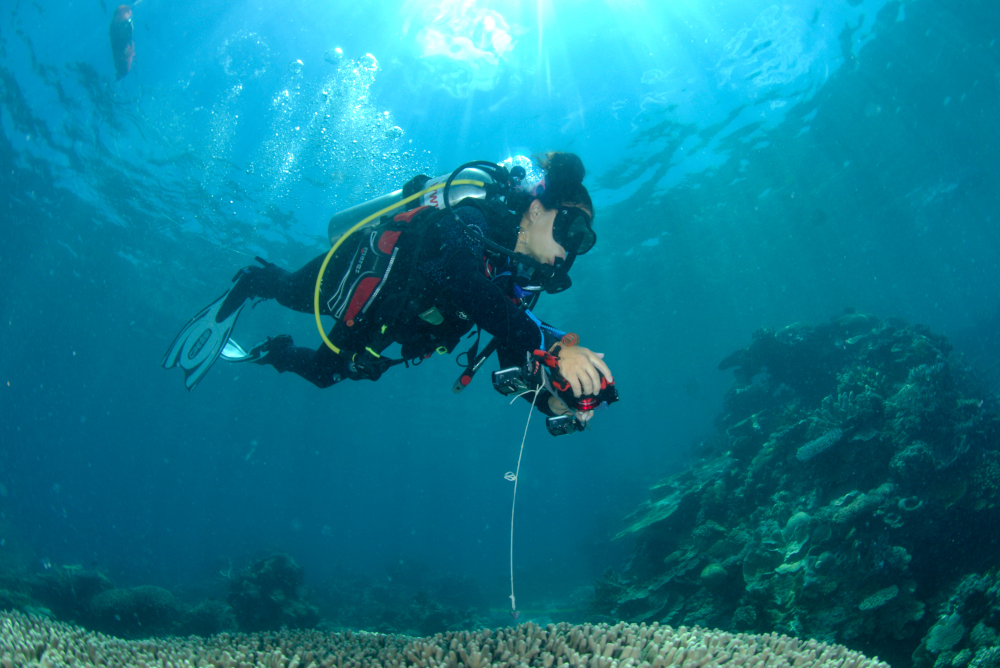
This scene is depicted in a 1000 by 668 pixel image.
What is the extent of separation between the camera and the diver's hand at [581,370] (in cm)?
241

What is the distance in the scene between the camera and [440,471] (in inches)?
4683

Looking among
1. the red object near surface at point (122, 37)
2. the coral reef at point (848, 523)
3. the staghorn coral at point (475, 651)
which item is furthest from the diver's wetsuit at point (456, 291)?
the red object near surface at point (122, 37)

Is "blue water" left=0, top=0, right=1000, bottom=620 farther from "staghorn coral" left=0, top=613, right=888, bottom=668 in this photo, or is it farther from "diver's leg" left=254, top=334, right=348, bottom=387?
"staghorn coral" left=0, top=613, right=888, bottom=668

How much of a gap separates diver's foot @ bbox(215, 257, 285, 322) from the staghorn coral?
3.60 meters

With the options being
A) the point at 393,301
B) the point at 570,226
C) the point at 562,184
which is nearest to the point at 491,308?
the point at 570,226

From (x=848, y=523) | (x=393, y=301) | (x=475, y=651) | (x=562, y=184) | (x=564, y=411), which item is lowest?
(x=475, y=651)

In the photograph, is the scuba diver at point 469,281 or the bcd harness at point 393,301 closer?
the scuba diver at point 469,281

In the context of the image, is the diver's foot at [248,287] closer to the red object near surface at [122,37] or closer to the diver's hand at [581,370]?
the diver's hand at [581,370]

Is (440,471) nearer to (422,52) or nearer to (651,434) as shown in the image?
(651,434)

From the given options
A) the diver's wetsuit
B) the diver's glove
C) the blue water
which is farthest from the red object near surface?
the diver's glove

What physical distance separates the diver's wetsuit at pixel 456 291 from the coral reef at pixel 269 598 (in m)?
10.4

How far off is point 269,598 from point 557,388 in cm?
1407

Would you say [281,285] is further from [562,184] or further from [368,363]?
[562,184]

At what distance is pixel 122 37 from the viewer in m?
12.3
